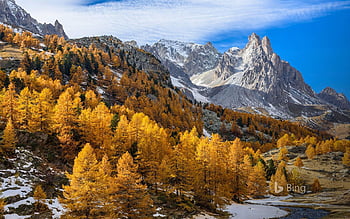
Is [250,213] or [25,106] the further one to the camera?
[25,106]

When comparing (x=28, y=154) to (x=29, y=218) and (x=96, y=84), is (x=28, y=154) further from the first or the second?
(x=96, y=84)

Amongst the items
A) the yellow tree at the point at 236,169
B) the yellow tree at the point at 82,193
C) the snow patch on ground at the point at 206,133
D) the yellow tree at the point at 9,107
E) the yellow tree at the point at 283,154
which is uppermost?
the yellow tree at the point at 9,107

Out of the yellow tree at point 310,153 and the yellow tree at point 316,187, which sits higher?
the yellow tree at point 310,153

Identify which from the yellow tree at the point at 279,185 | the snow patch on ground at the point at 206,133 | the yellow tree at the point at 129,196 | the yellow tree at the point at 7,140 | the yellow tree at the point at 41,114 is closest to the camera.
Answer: the yellow tree at the point at 129,196

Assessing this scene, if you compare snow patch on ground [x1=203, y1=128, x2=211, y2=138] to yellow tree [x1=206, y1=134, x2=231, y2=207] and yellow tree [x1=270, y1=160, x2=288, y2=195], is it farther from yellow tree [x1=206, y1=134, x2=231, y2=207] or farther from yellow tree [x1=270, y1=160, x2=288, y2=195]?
yellow tree [x1=206, y1=134, x2=231, y2=207]

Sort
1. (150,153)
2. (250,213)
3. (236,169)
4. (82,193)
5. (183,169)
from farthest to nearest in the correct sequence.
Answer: (236,169) < (150,153) < (250,213) < (183,169) < (82,193)

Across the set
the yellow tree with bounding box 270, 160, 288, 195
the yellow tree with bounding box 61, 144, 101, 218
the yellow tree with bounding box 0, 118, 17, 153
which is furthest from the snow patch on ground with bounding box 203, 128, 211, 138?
the yellow tree with bounding box 61, 144, 101, 218

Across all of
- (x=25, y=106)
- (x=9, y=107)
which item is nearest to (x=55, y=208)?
(x=25, y=106)

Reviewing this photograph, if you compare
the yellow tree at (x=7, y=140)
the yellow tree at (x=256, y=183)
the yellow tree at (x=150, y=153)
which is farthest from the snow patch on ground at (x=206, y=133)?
the yellow tree at (x=7, y=140)

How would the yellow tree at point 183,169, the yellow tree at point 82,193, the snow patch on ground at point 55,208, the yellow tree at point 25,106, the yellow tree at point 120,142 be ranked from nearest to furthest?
the yellow tree at point 82,193, the snow patch on ground at point 55,208, the yellow tree at point 183,169, the yellow tree at point 120,142, the yellow tree at point 25,106

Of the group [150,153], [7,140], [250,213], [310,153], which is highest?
[7,140]

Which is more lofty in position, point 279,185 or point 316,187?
point 279,185

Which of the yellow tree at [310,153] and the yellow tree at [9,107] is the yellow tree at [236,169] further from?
the yellow tree at [310,153]

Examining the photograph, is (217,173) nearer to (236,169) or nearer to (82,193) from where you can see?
(236,169)
